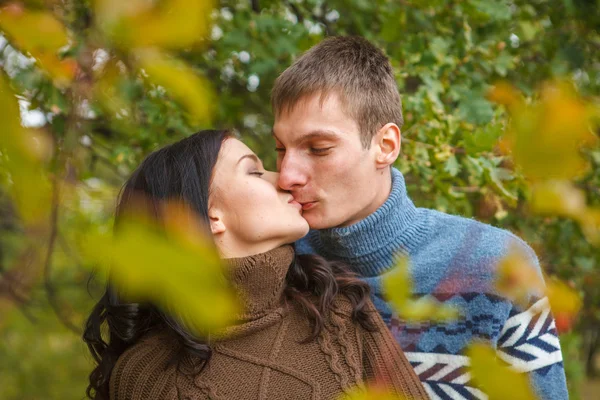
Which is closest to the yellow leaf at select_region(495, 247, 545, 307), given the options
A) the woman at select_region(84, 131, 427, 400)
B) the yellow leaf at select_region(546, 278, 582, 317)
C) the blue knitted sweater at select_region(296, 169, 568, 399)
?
the yellow leaf at select_region(546, 278, 582, 317)

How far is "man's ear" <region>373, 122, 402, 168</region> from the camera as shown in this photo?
1.97m

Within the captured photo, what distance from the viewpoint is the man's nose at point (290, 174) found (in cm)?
181

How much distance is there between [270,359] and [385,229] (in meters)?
0.52

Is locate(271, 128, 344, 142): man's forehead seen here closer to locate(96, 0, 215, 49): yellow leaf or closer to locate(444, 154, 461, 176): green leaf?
locate(444, 154, 461, 176): green leaf

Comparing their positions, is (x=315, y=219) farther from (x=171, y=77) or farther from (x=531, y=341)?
(x=171, y=77)

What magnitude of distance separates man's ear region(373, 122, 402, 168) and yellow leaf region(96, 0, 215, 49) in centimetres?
149

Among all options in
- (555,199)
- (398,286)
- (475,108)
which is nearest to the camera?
(555,199)

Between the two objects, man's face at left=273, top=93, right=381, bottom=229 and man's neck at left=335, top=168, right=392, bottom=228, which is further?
man's neck at left=335, top=168, right=392, bottom=228

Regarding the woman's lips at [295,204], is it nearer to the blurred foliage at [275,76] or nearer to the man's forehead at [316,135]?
the man's forehead at [316,135]

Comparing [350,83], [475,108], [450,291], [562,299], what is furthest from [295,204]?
[562,299]

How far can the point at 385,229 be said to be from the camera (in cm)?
194

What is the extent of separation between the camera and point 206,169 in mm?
1763

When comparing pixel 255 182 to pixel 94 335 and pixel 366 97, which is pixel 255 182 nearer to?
pixel 366 97

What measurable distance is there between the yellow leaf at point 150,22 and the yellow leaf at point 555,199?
11.4 inches
